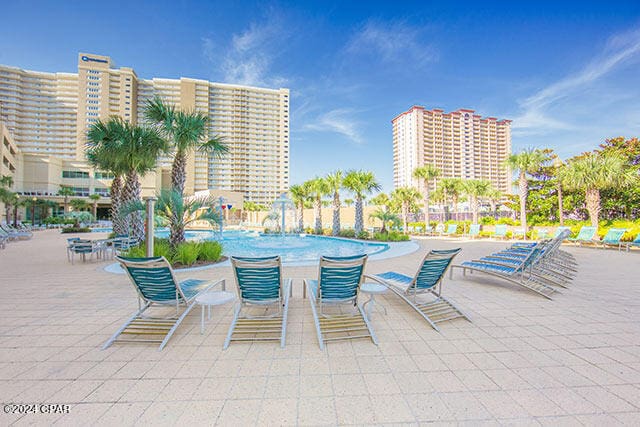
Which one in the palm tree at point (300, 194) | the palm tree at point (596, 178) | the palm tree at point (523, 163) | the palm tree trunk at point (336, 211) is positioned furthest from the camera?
the palm tree at point (300, 194)

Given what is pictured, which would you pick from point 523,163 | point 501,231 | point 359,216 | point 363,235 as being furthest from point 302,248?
point 523,163

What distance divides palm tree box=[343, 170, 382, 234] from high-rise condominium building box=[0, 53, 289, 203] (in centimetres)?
4979

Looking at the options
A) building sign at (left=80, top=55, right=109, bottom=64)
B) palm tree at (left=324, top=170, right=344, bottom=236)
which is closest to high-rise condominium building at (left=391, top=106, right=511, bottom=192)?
palm tree at (left=324, top=170, right=344, bottom=236)

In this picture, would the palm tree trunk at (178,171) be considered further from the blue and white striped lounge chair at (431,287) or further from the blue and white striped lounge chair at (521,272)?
the blue and white striped lounge chair at (521,272)

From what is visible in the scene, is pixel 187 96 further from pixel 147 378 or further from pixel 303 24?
pixel 147 378

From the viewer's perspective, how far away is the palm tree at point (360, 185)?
52.1 ft

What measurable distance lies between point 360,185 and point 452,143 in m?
92.6

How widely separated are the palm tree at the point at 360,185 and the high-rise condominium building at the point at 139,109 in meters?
49.8

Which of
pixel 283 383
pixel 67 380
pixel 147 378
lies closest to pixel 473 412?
pixel 283 383

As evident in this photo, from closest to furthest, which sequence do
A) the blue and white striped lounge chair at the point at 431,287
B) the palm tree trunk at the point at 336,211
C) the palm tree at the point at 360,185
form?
1. the blue and white striped lounge chair at the point at 431,287
2. the palm tree at the point at 360,185
3. the palm tree trunk at the point at 336,211

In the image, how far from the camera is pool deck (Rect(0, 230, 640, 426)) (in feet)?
5.99

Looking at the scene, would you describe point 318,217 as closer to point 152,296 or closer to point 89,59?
point 152,296

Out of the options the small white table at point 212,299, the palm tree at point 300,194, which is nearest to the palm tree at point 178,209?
the small white table at point 212,299

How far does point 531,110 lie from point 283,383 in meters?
21.5
